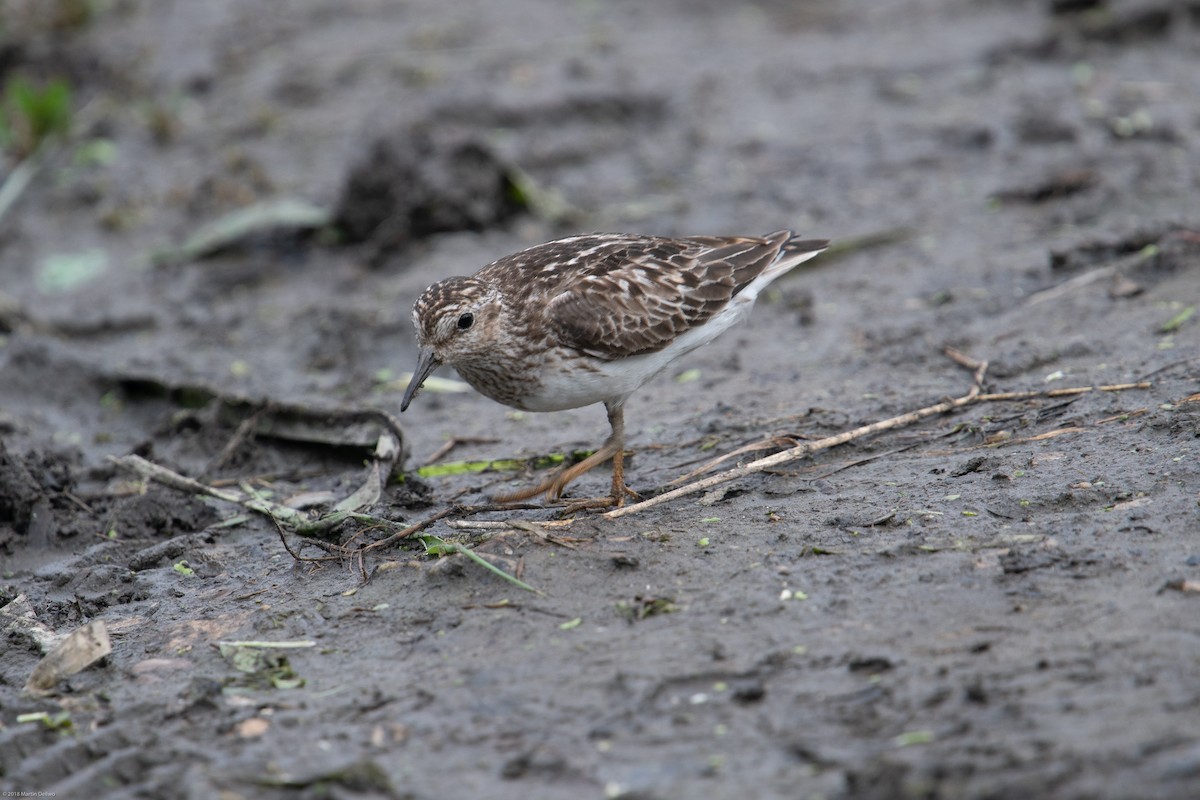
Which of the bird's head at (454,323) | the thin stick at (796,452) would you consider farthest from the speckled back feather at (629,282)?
the thin stick at (796,452)

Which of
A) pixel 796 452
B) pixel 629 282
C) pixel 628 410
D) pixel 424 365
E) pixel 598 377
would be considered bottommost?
pixel 628 410

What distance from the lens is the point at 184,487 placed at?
7.63m

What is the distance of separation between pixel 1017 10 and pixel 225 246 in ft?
31.9

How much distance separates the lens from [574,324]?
6.98m

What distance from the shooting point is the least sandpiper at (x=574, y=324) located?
6957 mm

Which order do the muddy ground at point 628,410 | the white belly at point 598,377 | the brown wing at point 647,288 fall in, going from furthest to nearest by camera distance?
the brown wing at point 647,288 < the white belly at point 598,377 < the muddy ground at point 628,410

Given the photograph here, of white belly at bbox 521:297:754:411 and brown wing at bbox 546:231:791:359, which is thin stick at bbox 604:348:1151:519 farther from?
brown wing at bbox 546:231:791:359

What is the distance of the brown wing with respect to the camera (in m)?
7.02

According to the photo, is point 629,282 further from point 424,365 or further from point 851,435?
point 851,435

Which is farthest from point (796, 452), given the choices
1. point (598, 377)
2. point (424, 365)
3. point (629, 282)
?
point (424, 365)

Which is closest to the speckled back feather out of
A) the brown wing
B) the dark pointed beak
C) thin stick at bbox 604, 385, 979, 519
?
the brown wing

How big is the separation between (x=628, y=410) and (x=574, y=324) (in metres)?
2.05

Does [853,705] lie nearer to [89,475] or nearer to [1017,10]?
[89,475]

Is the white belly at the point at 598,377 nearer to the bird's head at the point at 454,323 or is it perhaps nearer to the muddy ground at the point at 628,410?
the bird's head at the point at 454,323
